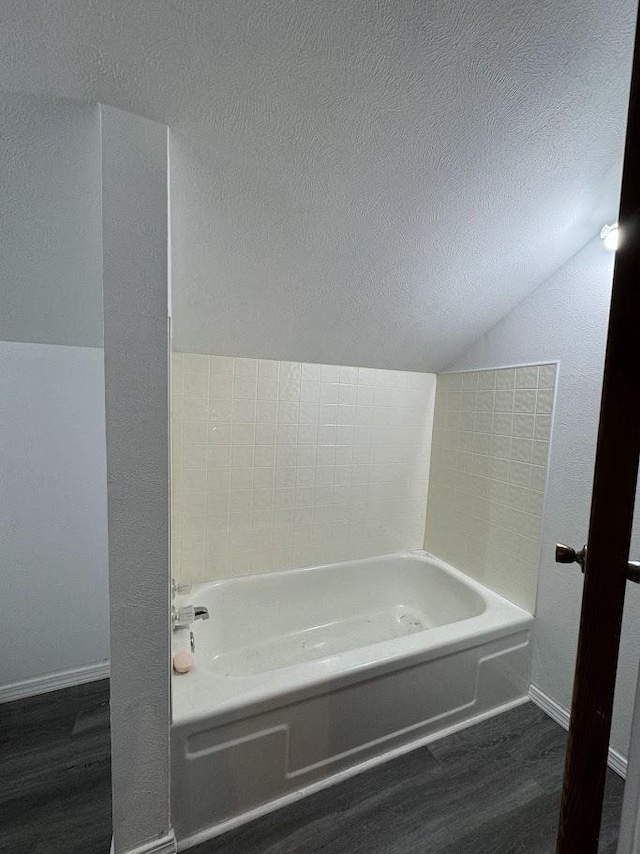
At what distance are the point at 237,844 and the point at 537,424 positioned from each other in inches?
82.0

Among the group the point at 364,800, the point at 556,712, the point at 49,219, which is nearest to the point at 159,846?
the point at 364,800

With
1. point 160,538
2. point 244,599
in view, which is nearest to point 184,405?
point 160,538

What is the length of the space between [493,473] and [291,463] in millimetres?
1192

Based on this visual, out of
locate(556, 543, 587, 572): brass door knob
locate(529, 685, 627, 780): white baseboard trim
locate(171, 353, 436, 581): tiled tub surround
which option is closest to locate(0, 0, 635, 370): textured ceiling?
locate(171, 353, 436, 581): tiled tub surround

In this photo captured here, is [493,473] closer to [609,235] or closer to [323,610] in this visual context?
[609,235]

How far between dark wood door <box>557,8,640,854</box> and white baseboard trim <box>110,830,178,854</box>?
3.90 feet

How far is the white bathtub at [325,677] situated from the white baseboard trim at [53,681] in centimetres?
56

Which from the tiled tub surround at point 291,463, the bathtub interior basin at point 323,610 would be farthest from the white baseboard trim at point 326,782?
the tiled tub surround at point 291,463

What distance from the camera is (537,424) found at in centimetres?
185

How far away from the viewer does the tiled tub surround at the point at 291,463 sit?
1968 millimetres

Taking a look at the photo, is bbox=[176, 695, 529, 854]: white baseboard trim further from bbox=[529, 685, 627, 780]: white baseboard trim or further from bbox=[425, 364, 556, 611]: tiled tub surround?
bbox=[425, 364, 556, 611]: tiled tub surround

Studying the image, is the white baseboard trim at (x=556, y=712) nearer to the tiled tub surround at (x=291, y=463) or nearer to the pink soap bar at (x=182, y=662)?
the tiled tub surround at (x=291, y=463)

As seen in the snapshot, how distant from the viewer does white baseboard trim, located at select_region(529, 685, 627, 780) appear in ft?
4.90

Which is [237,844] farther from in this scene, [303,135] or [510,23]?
[510,23]
